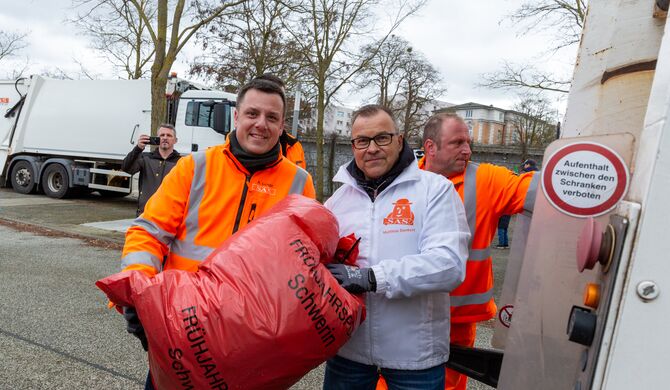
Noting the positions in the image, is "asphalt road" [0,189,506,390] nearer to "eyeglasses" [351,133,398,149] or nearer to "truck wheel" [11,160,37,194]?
"eyeglasses" [351,133,398,149]

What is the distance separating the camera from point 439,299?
1848 millimetres

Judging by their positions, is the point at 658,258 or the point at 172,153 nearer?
the point at 658,258

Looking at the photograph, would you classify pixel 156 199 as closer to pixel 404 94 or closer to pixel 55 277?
pixel 55 277

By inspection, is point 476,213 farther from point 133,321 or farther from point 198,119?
point 198,119

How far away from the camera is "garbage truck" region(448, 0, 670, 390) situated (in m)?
0.84

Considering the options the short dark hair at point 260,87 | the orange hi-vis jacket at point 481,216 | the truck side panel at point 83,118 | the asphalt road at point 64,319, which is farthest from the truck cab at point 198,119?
the short dark hair at point 260,87

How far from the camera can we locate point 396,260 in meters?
1.72

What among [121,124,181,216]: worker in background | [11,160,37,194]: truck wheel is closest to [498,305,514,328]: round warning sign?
[121,124,181,216]: worker in background

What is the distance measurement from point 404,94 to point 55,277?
17.2 m

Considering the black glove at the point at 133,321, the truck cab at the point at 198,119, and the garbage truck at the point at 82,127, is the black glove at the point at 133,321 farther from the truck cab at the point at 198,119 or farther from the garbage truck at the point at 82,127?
the garbage truck at the point at 82,127

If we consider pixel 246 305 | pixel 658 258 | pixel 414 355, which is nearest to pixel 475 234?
pixel 414 355

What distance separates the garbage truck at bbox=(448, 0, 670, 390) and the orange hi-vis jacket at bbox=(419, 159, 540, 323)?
1124 mm

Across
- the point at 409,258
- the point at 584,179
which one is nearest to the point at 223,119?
the point at 409,258

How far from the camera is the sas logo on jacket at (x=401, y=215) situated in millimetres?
1794
